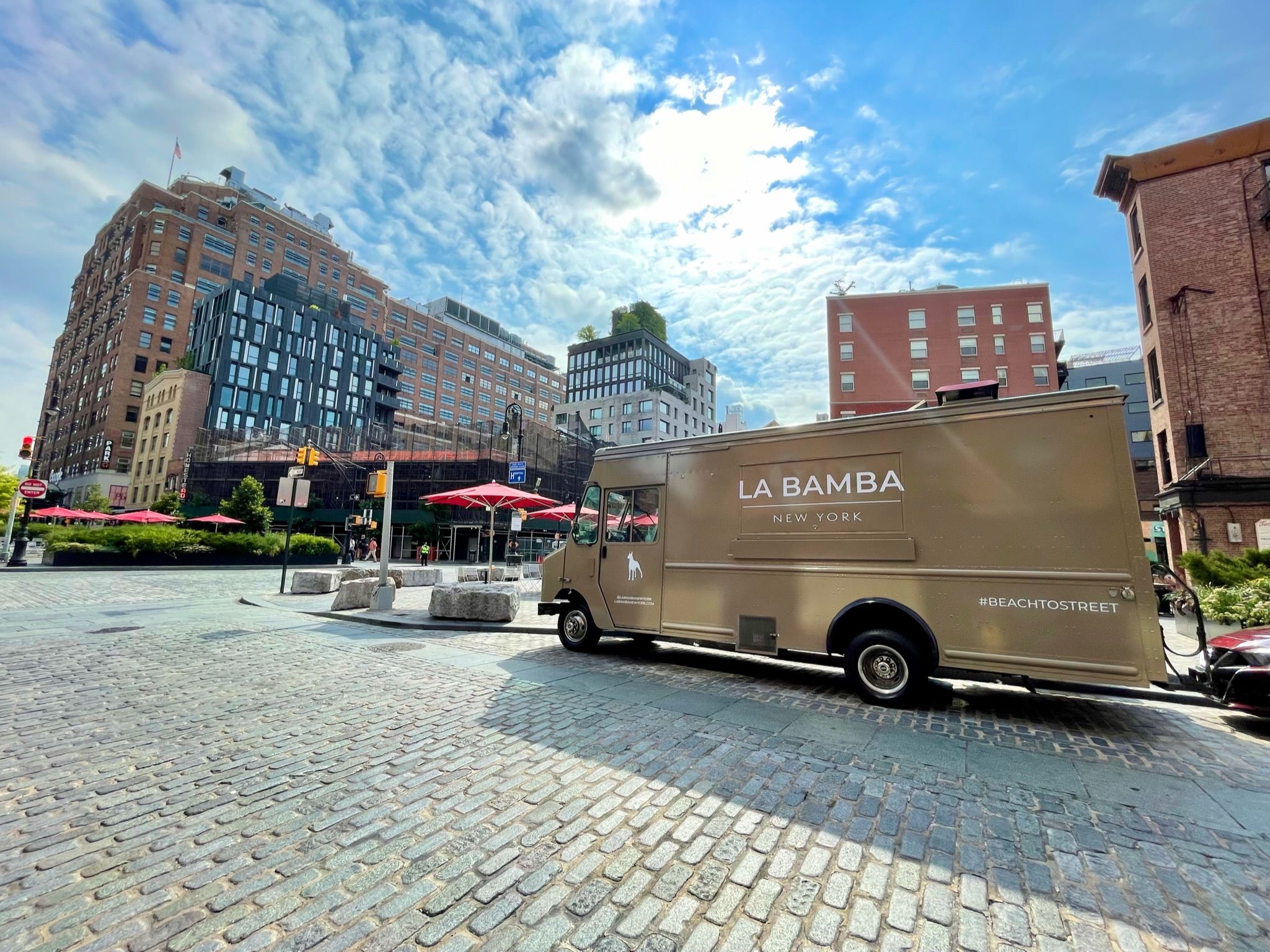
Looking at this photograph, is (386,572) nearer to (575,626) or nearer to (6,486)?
(575,626)

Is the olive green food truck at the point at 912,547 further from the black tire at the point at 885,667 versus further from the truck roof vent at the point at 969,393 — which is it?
the truck roof vent at the point at 969,393

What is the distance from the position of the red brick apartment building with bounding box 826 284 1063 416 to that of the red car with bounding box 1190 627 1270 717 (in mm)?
41045

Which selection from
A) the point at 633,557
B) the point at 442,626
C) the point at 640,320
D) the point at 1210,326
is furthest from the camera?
the point at 640,320

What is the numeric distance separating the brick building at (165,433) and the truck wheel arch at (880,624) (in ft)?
233

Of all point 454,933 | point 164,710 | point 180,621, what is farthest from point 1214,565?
point 180,621

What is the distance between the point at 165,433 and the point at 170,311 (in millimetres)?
19137

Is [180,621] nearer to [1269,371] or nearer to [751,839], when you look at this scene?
[751,839]

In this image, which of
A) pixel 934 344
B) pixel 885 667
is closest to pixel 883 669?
pixel 885 667

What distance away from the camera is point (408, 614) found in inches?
490

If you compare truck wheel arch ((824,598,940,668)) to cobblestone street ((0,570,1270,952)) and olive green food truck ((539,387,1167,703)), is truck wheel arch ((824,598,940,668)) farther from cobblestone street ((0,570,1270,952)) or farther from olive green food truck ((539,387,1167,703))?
cobblestone street ((0,570,1270,952))

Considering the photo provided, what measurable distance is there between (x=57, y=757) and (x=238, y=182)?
349ft

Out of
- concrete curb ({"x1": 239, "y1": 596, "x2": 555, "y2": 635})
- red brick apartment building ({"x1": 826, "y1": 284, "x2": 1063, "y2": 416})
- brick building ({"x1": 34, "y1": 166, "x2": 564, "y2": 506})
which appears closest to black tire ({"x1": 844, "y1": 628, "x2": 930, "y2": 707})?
concrete curb ({"x1": 239, "y1": 596, "x2": 555, "y2": 635})

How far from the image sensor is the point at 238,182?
81.1 meters

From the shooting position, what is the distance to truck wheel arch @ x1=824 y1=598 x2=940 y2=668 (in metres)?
5.94
